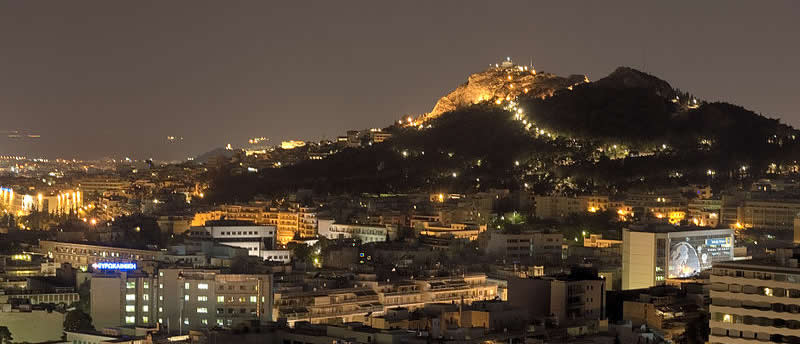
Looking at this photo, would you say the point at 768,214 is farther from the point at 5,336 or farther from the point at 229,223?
the point at 5,336

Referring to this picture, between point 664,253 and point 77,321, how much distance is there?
80.1 feet

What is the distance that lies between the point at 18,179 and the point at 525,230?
8518 centimetres

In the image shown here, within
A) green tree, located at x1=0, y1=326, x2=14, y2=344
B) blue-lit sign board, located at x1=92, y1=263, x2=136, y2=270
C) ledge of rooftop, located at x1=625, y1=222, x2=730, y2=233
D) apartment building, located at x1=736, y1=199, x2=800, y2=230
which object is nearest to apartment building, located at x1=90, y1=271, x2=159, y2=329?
green tree, located at x1=0, y1=326, x2=14, y2=344

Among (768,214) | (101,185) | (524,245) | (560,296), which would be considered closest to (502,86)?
(101,185)

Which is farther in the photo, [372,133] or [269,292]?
[372,133]

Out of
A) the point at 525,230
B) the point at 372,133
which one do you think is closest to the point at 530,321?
the point at 525,230

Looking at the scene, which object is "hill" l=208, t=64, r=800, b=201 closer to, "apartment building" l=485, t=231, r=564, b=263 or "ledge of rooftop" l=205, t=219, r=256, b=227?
"apartment building" l=485, t=231, r=564, b=263

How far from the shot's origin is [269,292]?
46531 mm

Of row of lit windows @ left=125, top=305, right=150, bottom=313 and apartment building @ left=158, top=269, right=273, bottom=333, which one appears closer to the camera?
apartment building @ left=158, top=269, right=273, bottom=333

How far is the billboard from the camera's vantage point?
Answer: 201ft

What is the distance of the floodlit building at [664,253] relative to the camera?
60000 mm

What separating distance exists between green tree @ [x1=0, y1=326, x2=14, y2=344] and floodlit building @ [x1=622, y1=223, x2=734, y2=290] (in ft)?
80.5

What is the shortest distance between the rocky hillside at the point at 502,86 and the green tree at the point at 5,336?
247 ft

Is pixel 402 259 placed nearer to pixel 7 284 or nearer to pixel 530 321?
pixel 7 284
